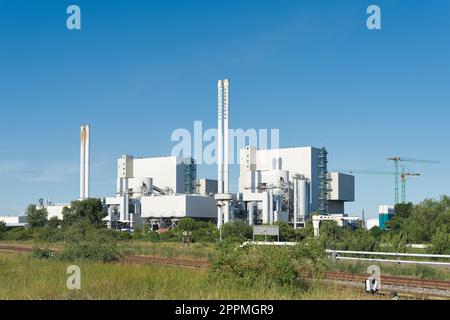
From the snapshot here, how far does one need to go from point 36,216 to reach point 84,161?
16.4 m

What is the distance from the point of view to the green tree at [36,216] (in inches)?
4444

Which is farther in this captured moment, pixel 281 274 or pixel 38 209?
pixel 38 209

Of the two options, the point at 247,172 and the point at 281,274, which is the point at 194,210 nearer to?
the point at 247,172

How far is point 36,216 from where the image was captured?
115m

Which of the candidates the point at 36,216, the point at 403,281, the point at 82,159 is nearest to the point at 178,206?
the point at 82,159

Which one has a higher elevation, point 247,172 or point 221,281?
point 247,172

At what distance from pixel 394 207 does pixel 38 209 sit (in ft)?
239

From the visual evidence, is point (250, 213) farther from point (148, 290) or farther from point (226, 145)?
point (148, 290)

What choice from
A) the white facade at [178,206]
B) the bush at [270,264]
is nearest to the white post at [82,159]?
the white facade at [178,206]

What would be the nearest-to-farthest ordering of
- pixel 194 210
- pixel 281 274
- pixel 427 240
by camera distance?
pixel 281 274, pixel 427 240, pixel 194 210

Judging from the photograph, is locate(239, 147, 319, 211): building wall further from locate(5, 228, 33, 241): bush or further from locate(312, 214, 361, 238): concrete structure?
locate(5, 228, 33, 241): bush

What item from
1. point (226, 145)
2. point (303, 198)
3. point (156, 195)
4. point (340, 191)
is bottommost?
point (303, 198)
